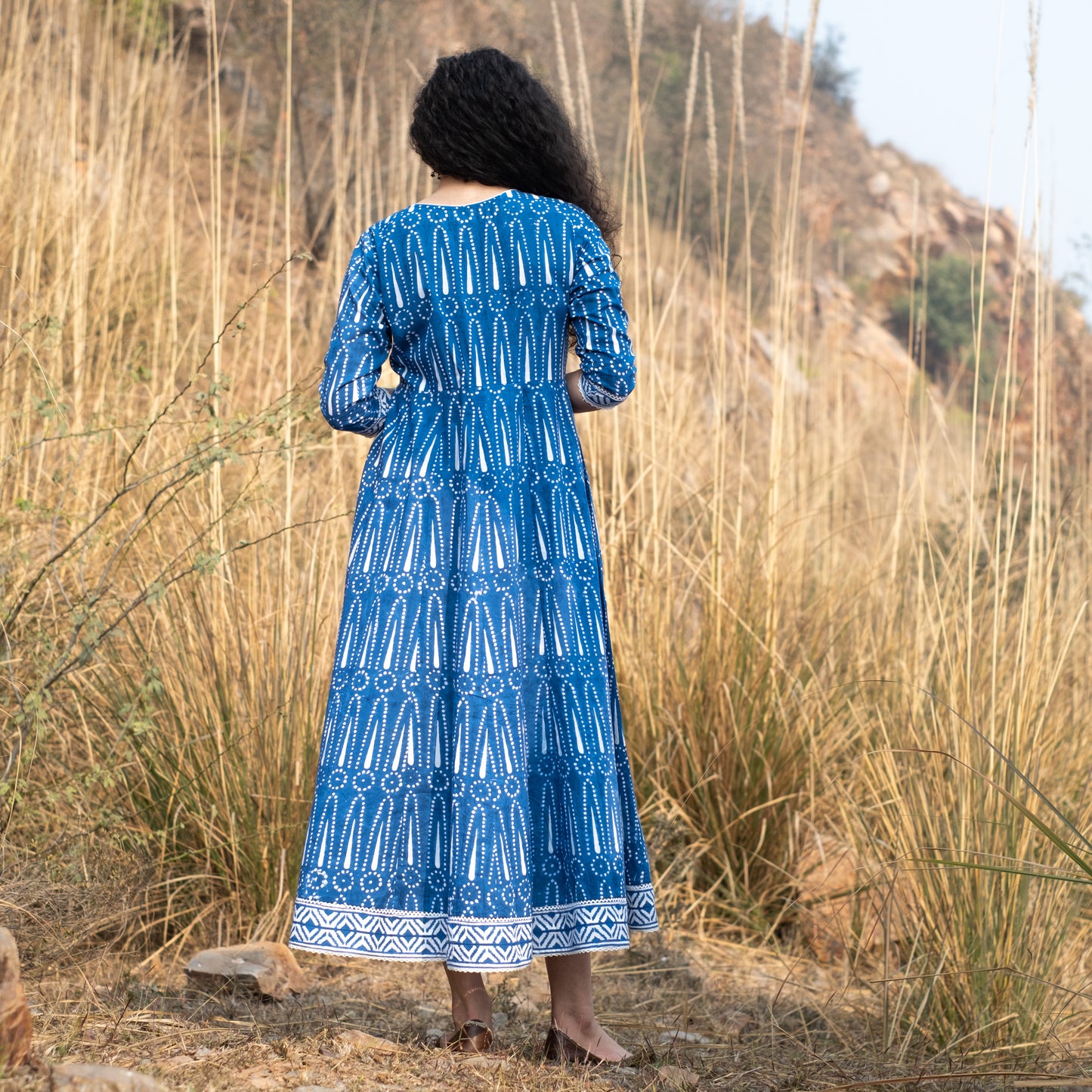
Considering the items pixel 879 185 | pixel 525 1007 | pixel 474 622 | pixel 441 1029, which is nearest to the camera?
pixel 474 622

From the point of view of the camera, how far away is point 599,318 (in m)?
2.04

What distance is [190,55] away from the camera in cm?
912

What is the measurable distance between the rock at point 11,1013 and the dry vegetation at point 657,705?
272 millimetres

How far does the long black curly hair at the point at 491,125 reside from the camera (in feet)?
6.68

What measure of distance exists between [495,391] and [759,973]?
5.44ft

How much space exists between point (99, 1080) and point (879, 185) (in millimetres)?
25597

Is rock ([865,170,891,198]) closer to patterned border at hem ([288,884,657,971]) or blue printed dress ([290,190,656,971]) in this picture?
blue printed dress ([290,190,656,971])

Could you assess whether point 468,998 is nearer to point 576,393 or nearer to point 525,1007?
point 525,1007

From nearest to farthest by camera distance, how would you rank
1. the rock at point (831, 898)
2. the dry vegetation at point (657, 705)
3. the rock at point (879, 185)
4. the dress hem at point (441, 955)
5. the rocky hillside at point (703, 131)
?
1. the dress hem at point (441, 955)
2. the dry vegetation at point (657, 705)
3. the rock at point (831, 898)
4. the rocky hillside at point (703, 131)
5. the rock at point (879, 185)

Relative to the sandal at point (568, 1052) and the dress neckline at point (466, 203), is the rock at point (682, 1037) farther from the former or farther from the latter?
the dress neckline at point (466, 203)

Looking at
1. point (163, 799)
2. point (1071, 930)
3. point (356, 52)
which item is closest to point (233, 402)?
point (163, 799)

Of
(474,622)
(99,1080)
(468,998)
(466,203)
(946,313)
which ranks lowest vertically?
(468,998)

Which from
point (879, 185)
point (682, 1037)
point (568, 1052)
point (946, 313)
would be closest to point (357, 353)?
point (568, 1052)

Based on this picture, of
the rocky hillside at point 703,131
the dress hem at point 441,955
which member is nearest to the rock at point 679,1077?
the dress hem at point 441,955
